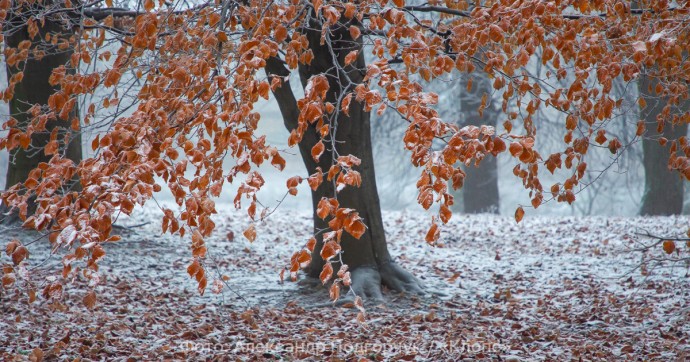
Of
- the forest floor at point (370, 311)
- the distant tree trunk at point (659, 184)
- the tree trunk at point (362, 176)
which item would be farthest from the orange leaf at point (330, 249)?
the distant tree trunk at point (659, 184)

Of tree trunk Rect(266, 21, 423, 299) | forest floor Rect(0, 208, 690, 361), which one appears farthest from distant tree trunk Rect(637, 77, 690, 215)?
tree trunk Rect(266, 21, 423, 299)

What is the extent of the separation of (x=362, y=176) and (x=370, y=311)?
130cm

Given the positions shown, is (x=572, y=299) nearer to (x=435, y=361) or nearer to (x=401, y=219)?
(x=435, y=361)

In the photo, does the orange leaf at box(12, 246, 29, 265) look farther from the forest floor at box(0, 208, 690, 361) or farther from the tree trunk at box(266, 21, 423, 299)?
the tree trunk at box(266, 21, 423, 299)

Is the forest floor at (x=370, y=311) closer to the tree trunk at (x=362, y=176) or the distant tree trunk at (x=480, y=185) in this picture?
the tree trunk at (x=362, y=176)

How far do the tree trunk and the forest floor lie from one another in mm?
316

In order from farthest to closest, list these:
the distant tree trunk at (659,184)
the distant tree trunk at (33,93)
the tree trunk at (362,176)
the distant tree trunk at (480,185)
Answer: the distant tree trunk at (480,185) < the distant tree trunk at (659,184) < the distant tree trunk at (33,93) < the tree trunk at (362,176)

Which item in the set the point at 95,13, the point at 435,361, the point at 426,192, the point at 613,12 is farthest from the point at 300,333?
the point at 95,13

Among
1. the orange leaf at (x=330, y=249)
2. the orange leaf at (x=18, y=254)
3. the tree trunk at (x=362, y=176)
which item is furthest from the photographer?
the tree trunk at (x=362, y=176)

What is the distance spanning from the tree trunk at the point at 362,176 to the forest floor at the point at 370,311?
1.04ft

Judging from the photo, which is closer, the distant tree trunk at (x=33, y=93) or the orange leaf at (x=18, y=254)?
the orange leaf at (x=18, y=254)

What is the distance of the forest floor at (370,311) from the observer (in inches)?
181

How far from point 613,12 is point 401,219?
289 inches

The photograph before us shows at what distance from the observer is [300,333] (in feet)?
16.6
